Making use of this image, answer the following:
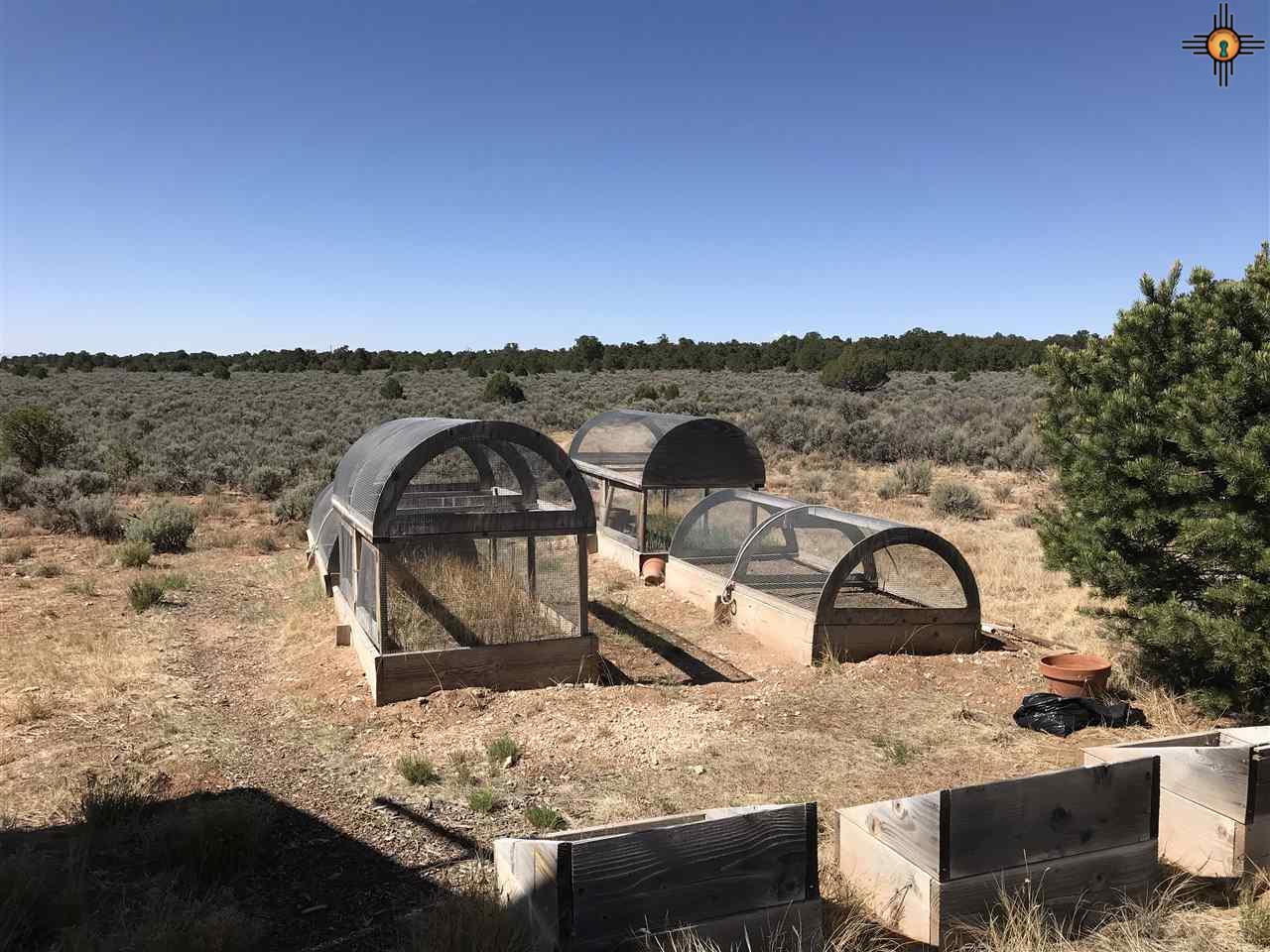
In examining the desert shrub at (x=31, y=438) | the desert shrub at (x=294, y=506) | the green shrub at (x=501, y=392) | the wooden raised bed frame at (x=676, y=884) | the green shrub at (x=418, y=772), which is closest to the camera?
the wooden raised bed frame at (x=676, y=884)

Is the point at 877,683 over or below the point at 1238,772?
below

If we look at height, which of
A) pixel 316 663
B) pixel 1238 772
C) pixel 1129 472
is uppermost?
pixel 1129 472

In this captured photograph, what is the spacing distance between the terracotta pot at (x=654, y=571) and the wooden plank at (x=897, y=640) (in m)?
4.81

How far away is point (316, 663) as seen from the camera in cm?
1055

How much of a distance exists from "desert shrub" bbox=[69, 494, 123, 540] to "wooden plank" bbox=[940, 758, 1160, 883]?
16660 millimetres

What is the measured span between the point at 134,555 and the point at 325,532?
3630mm

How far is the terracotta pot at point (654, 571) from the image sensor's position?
1527 cm

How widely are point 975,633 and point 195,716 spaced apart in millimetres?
8231

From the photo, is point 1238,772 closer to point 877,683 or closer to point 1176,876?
point 1176,876

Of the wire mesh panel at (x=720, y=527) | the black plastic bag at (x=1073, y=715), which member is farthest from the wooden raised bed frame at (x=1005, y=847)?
the wire mesh panel at (x=720, y=527)

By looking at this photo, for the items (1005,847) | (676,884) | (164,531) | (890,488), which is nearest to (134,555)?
(164,531)

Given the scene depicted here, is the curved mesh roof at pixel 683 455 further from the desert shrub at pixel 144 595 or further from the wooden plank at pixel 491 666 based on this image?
the desert shrub at pixel 144 595

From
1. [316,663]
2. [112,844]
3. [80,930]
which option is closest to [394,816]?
[112,844]

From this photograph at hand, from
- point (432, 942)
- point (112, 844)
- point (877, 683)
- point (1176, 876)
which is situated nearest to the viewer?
point (432, 942)
